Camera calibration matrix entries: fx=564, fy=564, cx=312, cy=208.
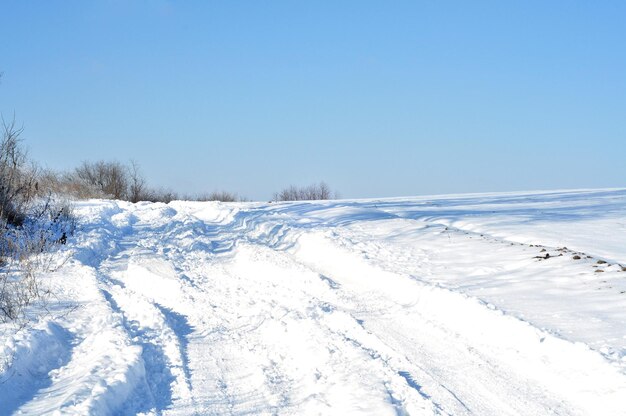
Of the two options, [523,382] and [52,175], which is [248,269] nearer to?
[523,382]

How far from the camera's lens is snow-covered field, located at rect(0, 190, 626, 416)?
4.55 meters

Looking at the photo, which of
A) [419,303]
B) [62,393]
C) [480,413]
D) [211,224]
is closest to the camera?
[480,413]

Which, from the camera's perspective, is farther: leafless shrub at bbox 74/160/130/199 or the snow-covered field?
leafless shrub at bbox 74/160/130/199

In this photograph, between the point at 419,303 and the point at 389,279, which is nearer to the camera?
the point at 419,303

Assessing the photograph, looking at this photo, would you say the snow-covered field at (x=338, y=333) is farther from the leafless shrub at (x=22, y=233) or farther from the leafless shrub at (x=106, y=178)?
the leafless shrub at (x=106, y=178)

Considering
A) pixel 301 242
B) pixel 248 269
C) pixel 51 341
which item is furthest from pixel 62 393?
pixel 301 242

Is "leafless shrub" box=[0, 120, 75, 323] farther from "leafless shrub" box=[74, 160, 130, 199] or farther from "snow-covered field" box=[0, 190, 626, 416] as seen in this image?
"leafless shrub" box=[74, 160, 130, 199]

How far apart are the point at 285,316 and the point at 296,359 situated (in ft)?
5.09

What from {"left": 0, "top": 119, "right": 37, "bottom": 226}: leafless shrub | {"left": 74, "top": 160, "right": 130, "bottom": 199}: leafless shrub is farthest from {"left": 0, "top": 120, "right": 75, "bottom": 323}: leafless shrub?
{"left": 74, "top": 160, "right": 130, "bottom": 199}: leafless shrub

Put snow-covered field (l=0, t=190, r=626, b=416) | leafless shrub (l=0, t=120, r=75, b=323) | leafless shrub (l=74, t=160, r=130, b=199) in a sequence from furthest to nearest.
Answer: leafless shrub (l=74, t=160, r=130, b=199) → leafless shrub (l=0, t=120, r=75, b=323) → snow-covered field (l=0, t=190, r=626, b=416)

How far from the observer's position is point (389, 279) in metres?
9.12

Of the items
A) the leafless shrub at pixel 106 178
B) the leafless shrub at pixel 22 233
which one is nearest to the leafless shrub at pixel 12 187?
the leafless shrub at pixel 22 233

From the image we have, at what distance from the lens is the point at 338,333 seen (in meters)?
6.29

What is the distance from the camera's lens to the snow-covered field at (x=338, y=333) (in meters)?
4.55
